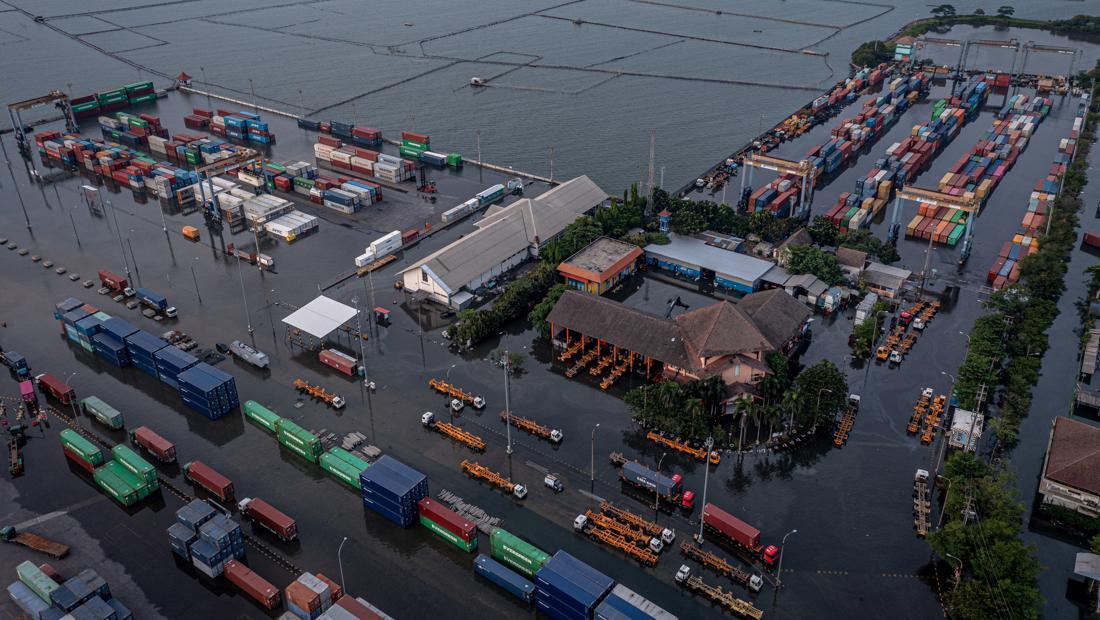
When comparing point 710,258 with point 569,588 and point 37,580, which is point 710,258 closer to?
point 569,588

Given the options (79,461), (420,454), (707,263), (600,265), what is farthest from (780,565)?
(79,461)

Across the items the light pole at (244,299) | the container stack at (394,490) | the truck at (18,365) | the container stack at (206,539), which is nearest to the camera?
the container stack at (206,539)

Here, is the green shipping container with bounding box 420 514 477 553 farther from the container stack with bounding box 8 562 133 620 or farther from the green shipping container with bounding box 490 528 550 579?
the container stack with bounding box 8 562 133 620

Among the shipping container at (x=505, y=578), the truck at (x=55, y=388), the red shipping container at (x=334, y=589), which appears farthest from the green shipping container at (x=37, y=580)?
the shipping container at (x=505, y=578)

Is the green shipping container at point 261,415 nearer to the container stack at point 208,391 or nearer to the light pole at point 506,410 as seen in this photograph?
the container stack at point 208,391

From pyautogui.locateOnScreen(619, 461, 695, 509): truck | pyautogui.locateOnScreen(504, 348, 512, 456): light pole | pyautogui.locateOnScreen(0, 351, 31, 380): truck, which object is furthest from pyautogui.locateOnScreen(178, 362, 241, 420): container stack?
pyautogui.locateOnScreen(619, 461, 695, 509): truck

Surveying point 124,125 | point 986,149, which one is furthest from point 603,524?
point 124,125

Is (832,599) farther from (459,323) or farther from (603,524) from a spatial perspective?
(459,323)

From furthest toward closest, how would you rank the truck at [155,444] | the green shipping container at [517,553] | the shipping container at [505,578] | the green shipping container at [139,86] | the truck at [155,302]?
the green shipping container at [139,86]
the truck at [155,302]
the truck at [155,444]
the green shipping container at [517,553]
the shipping container at [505,578]
